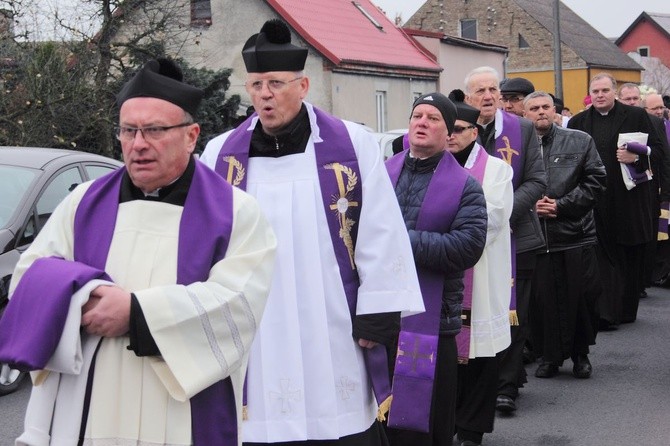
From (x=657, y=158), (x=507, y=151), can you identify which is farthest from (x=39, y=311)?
(x=657, y=158)

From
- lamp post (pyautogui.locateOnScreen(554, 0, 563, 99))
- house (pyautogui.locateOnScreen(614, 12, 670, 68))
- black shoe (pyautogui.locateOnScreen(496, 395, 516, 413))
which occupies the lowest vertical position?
black shoe (pyautogui.locateOnScreen(496, 395, 516, 413))

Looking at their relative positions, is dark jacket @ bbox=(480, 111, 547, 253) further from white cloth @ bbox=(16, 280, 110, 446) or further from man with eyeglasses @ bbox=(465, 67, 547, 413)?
white cloth @ bbox=(16, 280, 110, 446)

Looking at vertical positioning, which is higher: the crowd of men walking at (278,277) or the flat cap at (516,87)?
the flat cap at (516,87)

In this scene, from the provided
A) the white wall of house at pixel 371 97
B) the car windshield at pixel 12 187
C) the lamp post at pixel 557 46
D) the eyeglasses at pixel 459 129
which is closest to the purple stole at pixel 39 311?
the eyeglasses at pixel 459 129

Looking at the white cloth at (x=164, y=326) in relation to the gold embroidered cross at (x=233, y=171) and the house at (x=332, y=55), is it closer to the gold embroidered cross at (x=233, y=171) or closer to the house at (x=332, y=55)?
the gold embroidered cross at (x=233, y=171)

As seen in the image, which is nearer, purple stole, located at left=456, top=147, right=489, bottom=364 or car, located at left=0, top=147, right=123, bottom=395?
purple stole, located at left=456, top=147, right=489, bottom=364

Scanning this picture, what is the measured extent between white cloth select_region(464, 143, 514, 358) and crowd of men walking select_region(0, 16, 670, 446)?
0.01 metres

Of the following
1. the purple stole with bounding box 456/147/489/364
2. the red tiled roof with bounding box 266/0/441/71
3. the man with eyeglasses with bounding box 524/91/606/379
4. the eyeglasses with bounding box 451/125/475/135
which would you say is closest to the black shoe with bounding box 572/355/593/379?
the man with eyeglasses with bounding box 524/91/606/379

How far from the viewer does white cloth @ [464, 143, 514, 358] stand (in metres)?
6.89

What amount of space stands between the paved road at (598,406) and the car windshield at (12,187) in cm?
130

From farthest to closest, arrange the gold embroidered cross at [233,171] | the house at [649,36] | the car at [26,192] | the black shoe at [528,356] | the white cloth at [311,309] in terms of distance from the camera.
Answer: the house at [649,36], the black shoe at [528,356], the car at [26,192], the gold embroidered cross at [233,171], the white cloth at [311,309]

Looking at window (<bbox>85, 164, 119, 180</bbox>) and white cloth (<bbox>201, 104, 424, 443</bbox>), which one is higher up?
window (<bbox>85, 164, 119, 180</bbox>)

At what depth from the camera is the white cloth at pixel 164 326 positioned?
3.57 m

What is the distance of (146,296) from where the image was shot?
355 cm
